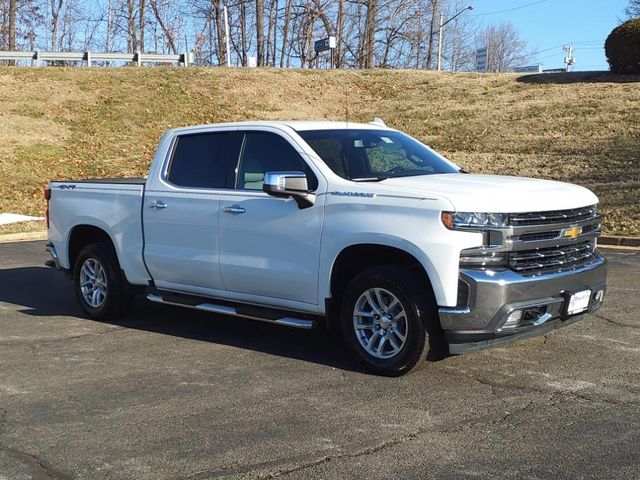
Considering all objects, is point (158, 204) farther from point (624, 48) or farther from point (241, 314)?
point (624, 48)

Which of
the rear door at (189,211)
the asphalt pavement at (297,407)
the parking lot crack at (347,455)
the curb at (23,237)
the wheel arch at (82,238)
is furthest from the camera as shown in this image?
the curb at (23,237)

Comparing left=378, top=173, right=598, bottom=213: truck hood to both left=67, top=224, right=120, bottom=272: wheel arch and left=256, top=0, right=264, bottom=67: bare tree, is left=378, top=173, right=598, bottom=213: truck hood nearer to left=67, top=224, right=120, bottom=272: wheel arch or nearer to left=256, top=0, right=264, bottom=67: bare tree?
left=67, top=224, right=120, bottom=272: wheel arch

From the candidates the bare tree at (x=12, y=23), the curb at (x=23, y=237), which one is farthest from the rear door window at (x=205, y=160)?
the bare tree at (x=12, y=23)

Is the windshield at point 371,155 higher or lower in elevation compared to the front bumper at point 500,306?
higher

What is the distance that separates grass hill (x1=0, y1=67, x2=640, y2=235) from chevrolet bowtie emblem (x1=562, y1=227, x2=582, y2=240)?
952 centimetres

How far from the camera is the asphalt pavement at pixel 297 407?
4.25 meters

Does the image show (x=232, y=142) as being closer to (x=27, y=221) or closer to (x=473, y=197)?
(x=473, y=197)

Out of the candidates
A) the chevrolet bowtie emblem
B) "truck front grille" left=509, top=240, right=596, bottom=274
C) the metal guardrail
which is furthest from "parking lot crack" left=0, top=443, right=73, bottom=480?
the metal guardrail

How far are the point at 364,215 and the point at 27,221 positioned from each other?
1235 centimetres

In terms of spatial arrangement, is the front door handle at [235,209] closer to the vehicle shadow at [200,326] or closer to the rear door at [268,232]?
the rear door at [268,232]

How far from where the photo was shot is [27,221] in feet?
53.8

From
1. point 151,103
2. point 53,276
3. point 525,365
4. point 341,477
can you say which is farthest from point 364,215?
point 151,103

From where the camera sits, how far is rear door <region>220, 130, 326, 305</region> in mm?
6152

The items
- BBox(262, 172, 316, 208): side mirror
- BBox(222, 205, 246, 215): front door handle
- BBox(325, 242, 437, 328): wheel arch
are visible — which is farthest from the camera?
BBox(222, 205, 246, 215): front door handle
